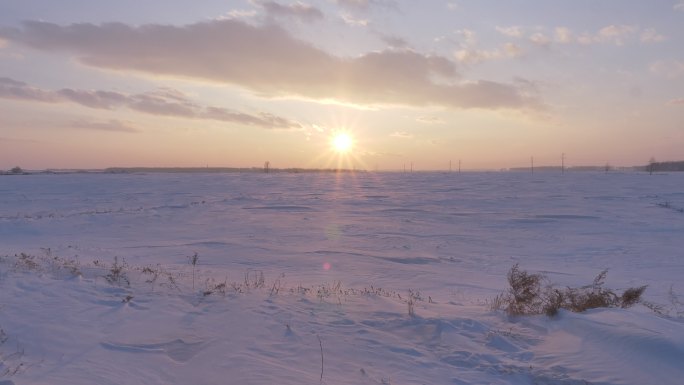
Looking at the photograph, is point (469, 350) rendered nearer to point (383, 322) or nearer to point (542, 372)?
point (542, 372)

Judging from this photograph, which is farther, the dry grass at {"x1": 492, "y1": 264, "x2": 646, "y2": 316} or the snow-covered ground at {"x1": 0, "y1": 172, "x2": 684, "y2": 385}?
the dry grass at {"x1": 492, "y1": 264, "x2": 646, "y2": 316}

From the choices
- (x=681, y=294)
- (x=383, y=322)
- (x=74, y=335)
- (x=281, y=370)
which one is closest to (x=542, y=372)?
(x=383, y=322)

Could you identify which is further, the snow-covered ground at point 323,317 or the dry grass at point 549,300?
the dry grass at point 549,300

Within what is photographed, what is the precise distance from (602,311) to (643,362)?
2.03 m

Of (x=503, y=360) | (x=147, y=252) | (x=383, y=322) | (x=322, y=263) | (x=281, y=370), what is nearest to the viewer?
(x=281, y=370)

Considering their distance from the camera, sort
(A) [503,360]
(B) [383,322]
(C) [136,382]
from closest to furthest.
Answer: (C) [136,382], (A) [503,360], (B) [383,322]

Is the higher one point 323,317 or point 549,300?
point 549,300

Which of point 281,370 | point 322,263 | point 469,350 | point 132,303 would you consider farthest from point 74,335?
point 322,263

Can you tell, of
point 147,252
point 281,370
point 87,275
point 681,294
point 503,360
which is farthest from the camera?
point 147,252

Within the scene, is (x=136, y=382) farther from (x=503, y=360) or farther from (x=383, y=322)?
(x=503, y=360)

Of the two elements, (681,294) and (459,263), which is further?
(459,263)

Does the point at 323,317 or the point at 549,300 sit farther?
the point at 549,300

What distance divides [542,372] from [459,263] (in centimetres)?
995

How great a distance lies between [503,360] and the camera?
5.82 metres
